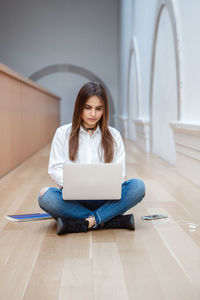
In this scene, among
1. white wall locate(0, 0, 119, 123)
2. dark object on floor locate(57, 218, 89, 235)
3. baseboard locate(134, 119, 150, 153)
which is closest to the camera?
dark object on floor locate(57, 218, 89, 235)

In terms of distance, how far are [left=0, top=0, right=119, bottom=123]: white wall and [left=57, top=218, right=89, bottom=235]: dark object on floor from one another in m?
12.8

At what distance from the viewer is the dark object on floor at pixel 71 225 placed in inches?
96.3

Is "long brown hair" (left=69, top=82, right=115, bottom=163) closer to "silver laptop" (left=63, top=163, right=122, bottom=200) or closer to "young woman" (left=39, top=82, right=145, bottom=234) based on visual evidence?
"young woman" (left=39, top=82, right=145, bottom=234)

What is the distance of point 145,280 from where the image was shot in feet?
5.80

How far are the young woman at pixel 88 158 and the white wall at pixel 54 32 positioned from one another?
1260cm

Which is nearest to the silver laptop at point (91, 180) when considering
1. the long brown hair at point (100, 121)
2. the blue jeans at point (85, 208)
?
the blue jeans at point (85, 208)

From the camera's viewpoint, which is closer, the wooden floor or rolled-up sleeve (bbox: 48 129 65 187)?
the wooden floor

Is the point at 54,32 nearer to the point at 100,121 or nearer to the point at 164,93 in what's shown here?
the point at 164,93

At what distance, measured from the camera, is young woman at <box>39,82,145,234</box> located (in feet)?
8.16

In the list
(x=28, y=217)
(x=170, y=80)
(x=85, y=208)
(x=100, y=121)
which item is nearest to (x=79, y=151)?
(x=100, y=121)

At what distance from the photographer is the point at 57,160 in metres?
2.57

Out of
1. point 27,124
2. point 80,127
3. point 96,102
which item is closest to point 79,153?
point 80,127

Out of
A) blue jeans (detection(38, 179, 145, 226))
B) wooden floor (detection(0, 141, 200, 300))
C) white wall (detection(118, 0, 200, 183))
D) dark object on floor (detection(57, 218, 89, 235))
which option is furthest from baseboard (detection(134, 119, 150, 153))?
dark object on floor (detection(57, 218, 89, 235))

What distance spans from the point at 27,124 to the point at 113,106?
9.19 m
